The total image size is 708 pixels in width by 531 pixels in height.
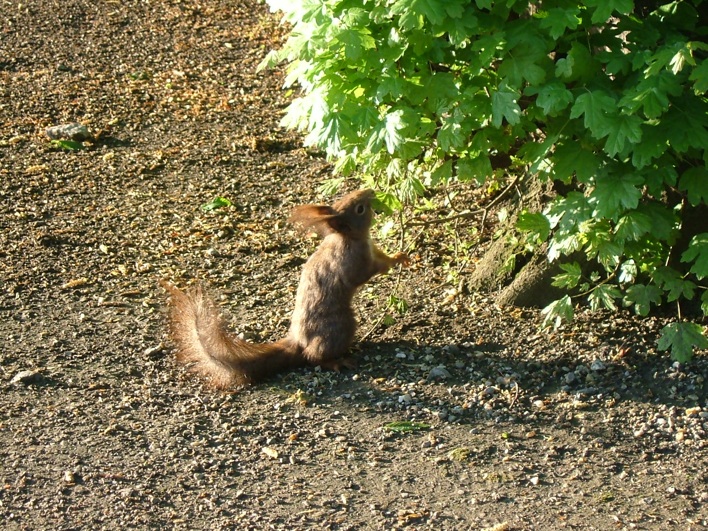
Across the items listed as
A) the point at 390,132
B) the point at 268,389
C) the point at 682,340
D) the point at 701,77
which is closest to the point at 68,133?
the point at 268,389

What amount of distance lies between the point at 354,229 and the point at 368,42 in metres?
1.55

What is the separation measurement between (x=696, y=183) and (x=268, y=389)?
2.22 m

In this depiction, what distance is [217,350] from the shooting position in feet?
15.8

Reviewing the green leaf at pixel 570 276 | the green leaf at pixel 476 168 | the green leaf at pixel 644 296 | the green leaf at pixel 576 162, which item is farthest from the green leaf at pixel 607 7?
the green leaf at pixel 644 296

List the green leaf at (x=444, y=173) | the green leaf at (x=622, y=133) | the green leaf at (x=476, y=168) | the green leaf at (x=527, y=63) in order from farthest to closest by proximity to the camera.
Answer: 1. the green leaf at (x=444, y=173)
2. the green leaf at (x=476, y=168)
3. the green leaf at (x=527, y=63)
4. the green leaf at (x=622, y=133)

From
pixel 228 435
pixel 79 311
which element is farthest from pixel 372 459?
pixel 79 311

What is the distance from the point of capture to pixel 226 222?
6566 millimetres

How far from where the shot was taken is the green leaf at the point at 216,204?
22.1 ft

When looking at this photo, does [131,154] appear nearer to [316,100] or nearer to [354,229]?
[354,229]

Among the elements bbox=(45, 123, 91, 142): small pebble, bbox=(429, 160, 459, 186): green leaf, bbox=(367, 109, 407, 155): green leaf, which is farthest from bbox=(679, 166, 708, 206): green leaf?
bbox=(45, 123, 91, 142): small pebble

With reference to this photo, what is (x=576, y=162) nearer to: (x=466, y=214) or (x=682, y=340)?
(x=682, y=340)

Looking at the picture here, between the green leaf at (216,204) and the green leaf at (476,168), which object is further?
the green leaf at (216,204)

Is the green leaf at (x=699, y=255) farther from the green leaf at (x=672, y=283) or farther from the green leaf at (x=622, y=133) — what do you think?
the green leaf at (x=622, y=133)

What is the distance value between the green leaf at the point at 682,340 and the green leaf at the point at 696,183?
2.10 ft
